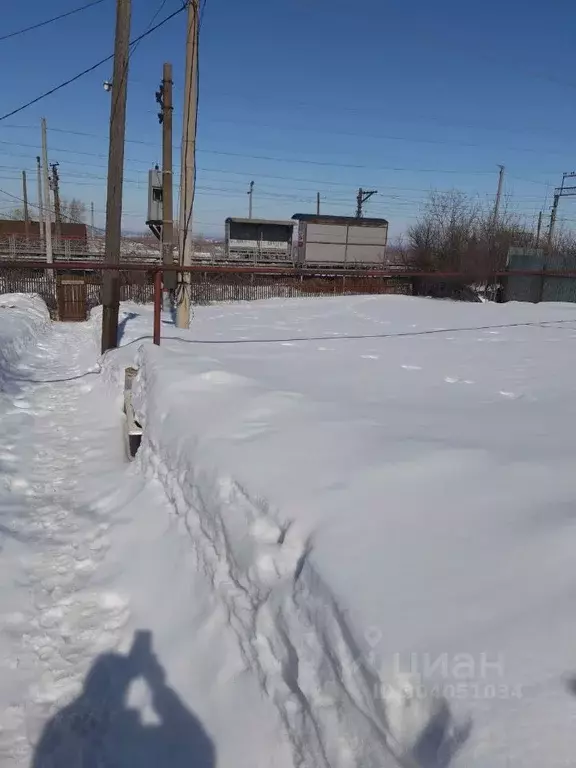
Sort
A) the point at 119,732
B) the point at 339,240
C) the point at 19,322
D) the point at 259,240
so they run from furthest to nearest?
the point at 259,240 < the point at 339,240 < the point at 19,322 < the point at 119,732

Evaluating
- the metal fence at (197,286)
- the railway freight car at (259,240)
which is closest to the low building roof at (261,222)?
the railway freight car at (259,240)

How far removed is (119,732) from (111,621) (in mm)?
712

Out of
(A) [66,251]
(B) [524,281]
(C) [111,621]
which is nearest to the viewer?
(C) [111,621]

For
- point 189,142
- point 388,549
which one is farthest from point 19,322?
point 388,549

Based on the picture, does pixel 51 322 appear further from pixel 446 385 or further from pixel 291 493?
pixel 291 493

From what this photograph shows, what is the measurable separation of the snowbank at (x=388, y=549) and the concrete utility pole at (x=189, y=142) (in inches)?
184

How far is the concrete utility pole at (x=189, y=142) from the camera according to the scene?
9.11 m

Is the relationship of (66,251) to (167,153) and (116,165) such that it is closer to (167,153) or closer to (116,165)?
(167,153)

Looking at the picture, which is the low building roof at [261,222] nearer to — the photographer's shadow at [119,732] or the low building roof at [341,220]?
the low building roof at [341,220]

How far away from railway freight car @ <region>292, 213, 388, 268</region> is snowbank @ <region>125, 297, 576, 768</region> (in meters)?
33.3

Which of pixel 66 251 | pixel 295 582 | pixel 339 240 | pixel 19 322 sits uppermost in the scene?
pixel 339 240

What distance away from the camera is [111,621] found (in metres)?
2.84

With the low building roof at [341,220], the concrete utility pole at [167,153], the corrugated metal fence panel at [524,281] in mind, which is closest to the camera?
the concrete utility pole at [167,153]

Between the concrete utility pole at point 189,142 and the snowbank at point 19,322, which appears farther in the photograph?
the snowbank at point 19,322
